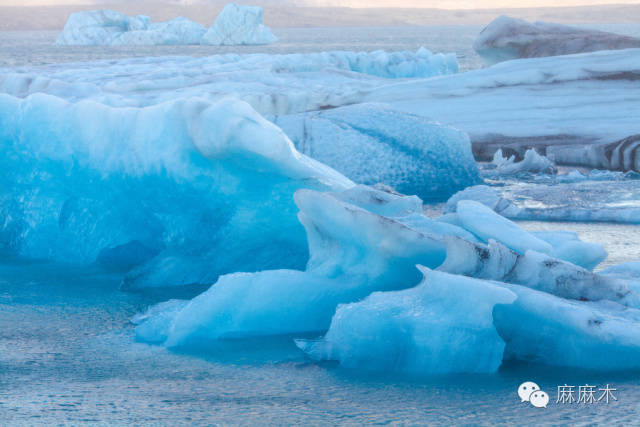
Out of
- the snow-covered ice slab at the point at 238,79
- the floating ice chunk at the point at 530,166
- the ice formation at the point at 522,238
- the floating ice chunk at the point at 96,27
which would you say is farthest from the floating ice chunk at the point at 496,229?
the floating ice chunk at the point at 96,27

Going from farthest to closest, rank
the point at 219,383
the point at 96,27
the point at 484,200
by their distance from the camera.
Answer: the point at 96,27, the point at 484,200, the point at 219,383

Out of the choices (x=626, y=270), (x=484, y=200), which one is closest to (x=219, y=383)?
(x=626, y=270)

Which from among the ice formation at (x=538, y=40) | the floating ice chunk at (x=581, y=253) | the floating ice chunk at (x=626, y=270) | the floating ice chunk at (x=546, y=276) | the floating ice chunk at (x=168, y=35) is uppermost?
the floating ice chunk at (x=168, y=35)

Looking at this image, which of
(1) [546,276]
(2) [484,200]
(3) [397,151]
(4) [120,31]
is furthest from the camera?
(4) [120,31]

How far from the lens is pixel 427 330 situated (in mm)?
2225

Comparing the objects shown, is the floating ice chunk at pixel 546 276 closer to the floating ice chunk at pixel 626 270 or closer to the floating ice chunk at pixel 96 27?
the floating ice chunk at pixel 626 270

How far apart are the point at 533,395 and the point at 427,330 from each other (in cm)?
33

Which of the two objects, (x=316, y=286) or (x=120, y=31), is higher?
(x=120, y=31)

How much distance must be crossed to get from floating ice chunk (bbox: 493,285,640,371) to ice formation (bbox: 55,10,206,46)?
41.5 meters

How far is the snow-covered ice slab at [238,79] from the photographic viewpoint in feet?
30.6

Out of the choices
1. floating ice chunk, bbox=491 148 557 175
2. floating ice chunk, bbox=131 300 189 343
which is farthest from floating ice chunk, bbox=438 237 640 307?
floating ice chunk, bbox=491 148 557 175

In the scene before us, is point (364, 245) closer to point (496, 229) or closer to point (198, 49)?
point (496, 229)

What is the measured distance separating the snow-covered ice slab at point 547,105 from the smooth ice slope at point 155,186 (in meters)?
3.74

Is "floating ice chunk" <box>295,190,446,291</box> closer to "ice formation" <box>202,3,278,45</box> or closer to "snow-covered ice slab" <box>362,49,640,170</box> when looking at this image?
"snow-covered ice slab" <box>362,49,640,170</box>
